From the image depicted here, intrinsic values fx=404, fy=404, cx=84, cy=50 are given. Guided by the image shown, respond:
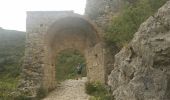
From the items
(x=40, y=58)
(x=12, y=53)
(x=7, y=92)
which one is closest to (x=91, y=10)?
(x=40, y=58)

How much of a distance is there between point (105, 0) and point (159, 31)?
10578 mm

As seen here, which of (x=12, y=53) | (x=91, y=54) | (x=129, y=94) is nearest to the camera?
(x=129, y=94)

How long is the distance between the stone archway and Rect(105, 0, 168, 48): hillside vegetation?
771mm

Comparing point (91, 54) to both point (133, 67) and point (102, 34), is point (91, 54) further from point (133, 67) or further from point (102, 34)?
point (133, 67)

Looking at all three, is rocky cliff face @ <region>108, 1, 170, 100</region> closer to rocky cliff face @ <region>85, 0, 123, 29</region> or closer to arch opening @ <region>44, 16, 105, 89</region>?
arch opening @ <region>44, 16, 105, 89</region>

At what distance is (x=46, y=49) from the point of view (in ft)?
56.9

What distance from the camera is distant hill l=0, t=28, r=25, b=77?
92.6 ft

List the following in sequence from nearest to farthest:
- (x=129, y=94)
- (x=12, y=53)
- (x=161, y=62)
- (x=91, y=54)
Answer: (x=161, y=62) < (x=129, y=94) < (x=91, y=54) < (x=12, y=53)

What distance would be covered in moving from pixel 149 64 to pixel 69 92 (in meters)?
9.69

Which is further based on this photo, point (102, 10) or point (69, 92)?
point (102, 10)

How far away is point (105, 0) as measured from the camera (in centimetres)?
1819

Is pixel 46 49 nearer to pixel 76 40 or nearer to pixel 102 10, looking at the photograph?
pixel 76 40

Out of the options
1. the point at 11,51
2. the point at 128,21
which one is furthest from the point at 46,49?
the point at 11,51

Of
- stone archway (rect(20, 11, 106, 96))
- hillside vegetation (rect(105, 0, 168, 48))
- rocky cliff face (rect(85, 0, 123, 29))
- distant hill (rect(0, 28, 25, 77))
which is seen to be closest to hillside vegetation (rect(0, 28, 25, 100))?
distant hill (rect(0, 28, 25, 77))
